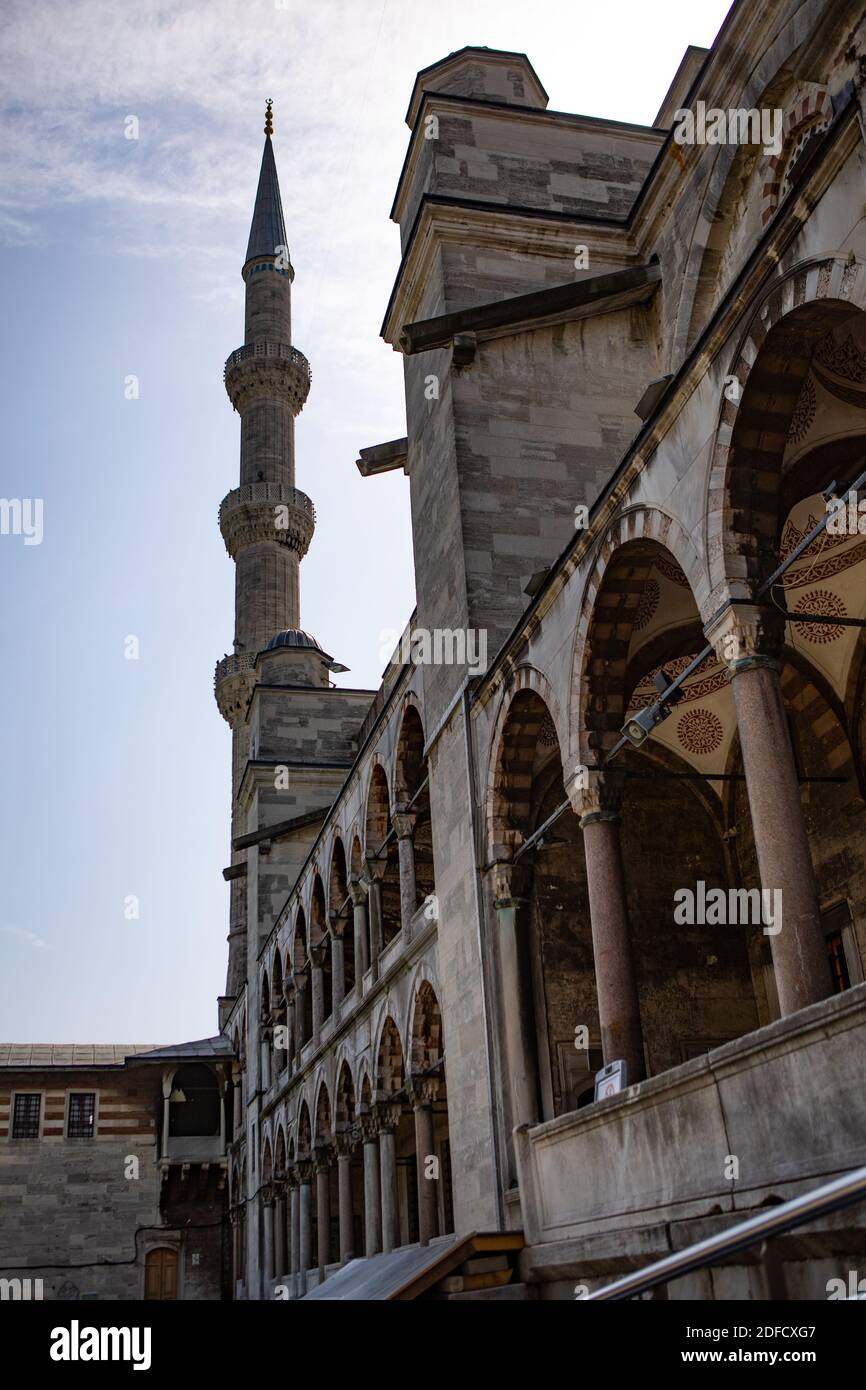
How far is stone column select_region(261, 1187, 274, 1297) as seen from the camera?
24047 millimetres

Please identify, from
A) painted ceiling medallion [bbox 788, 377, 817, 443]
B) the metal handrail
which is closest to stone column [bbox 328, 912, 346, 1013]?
painted ceiling medallion [bbox 788, 377, 817, 443]

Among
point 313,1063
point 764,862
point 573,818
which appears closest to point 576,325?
point 573,818

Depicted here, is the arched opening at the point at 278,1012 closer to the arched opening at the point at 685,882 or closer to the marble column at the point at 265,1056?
the marble column at the point at 265,1056

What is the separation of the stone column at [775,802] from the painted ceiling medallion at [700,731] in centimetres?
535

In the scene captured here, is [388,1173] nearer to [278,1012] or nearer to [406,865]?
[406,865]

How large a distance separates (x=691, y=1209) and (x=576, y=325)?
10.2m

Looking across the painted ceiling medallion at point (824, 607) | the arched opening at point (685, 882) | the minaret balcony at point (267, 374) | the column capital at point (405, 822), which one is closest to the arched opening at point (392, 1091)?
the column capital at point (405, 822)

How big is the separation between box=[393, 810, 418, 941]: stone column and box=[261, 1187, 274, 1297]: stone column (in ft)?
37.9

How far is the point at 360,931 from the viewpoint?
57.2 ft

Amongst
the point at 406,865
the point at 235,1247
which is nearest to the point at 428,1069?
the point at 406,865

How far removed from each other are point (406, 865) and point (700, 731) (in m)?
3.79

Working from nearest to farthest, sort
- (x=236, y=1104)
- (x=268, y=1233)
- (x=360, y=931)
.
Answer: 1. (x=360, y=931)
2. (x=268, y=1233)
3. (x=236, y=1104)

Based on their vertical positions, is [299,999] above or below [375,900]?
above

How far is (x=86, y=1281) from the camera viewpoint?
3122 centimetres
